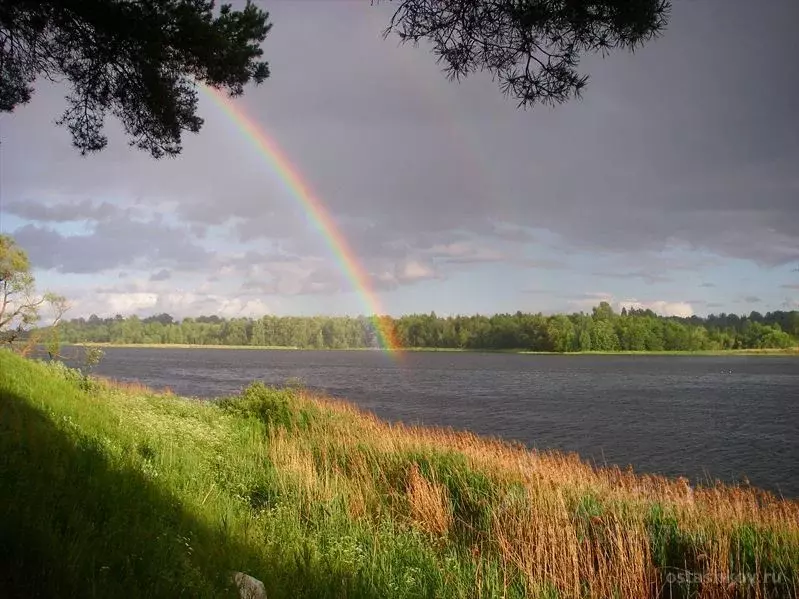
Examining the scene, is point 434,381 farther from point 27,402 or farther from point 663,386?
point 27,402

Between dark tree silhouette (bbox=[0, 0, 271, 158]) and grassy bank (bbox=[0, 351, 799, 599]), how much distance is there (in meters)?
4.52

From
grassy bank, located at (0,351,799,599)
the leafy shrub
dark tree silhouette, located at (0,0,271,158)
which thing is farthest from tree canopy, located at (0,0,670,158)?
the leafy shrub

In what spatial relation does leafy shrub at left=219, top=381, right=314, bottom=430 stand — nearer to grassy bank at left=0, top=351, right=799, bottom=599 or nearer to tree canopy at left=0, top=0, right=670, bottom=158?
grassy bank at left=0, top=351, right=799, bottom=599

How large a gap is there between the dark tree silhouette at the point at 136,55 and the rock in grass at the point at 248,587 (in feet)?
19.4

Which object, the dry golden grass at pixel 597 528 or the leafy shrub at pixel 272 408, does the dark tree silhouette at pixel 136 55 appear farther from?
the leafy shrub at pixel 272 408

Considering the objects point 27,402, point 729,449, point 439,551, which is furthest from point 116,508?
point 729,449

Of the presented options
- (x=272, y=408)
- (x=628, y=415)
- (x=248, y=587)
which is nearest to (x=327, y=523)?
(x=248, y=587)

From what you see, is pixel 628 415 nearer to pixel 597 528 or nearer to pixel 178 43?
pixel 597 528

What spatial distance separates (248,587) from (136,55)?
6.40 m

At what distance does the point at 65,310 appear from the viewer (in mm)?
35750

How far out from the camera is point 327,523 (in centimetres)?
945

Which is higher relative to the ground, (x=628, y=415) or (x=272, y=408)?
(x=272, y=408)

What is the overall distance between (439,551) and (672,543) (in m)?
3.71

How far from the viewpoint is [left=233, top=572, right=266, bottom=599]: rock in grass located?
5344 mm
